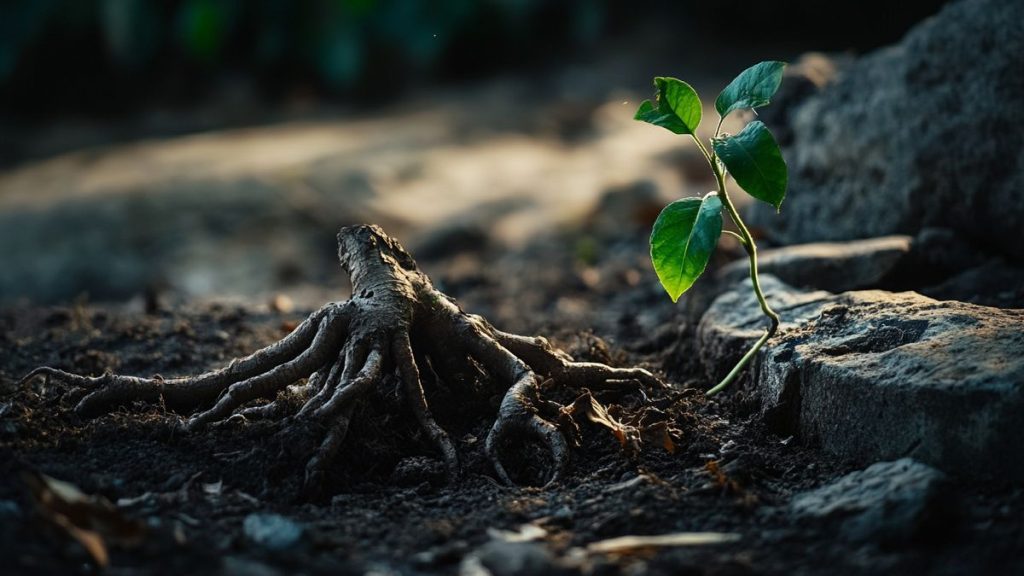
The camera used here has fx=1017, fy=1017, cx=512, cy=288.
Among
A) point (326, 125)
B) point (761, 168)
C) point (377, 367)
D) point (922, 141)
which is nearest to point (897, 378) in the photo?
point (761, 168)

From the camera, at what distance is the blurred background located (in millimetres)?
6363

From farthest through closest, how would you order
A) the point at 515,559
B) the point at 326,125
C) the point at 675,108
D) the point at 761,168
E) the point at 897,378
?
the point at 326,125
the point at 675,108
the point at 761,168
the point at 897,378
the point at 515,559

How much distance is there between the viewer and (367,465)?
2.44 meters

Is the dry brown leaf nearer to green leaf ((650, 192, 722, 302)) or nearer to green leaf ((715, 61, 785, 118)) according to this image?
green leaf ((650, 192, 722, 302))

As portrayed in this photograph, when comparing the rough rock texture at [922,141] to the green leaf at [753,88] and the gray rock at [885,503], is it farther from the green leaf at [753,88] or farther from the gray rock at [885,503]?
the gray rock at [885,503]

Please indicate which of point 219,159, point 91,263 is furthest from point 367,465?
point 219,159

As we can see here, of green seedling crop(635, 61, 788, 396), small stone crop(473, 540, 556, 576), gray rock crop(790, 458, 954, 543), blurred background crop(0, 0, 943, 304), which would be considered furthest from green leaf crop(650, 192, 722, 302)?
blurred background crop(0, 0, 943, 304)

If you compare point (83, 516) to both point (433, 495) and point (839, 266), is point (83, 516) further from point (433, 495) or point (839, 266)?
point (839, 266)

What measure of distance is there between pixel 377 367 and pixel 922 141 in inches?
96.8

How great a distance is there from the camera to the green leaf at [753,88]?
95.0 inches

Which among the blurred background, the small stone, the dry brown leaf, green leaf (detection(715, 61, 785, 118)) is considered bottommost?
the small stone

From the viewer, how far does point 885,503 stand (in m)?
1.95

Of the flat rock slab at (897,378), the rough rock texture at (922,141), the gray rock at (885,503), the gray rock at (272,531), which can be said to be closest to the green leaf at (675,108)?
the flat rock slab at (897,378)

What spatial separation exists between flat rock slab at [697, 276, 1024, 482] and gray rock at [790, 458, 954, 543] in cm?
13
